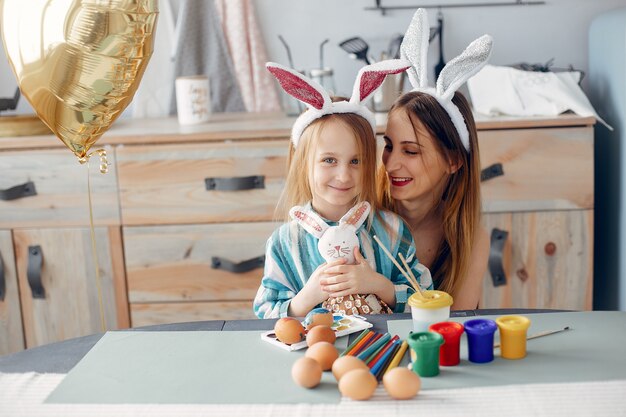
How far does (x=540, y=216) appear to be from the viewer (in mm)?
2318

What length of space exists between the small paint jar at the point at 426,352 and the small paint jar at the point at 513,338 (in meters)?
0.10

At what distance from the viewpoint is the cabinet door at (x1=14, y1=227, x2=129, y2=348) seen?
93.5 inches

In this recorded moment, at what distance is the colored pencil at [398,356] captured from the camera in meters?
1.06

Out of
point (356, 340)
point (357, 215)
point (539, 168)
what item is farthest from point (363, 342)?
point (539, 168)

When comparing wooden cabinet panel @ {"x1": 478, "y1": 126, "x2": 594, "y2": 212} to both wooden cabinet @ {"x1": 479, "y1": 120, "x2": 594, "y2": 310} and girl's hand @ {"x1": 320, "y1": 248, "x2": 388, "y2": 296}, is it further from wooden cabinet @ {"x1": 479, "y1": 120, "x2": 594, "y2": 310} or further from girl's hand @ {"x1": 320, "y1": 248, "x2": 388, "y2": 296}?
girl's hand @ {"x1": 320, "y1": 248, "x2": 388, "y2": 296}

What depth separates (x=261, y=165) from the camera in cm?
230

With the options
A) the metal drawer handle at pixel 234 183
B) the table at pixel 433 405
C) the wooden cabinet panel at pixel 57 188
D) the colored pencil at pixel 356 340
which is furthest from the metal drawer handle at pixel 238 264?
the table at pixel 433 405

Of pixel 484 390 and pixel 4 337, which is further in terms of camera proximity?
pixel 4 337

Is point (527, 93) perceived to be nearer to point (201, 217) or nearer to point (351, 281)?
point (201, 217)

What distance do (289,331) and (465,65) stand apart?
67 centimetres

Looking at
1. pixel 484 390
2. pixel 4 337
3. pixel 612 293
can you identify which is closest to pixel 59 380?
pixel 484 390

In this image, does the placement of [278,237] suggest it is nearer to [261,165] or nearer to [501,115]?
[261,165]

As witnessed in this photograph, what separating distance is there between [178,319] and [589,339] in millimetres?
1534

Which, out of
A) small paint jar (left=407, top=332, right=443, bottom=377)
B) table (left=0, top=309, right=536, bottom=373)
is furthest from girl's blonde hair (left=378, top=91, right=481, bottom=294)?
small paint jar (left=407, top=332, right=443, bottom=377)
